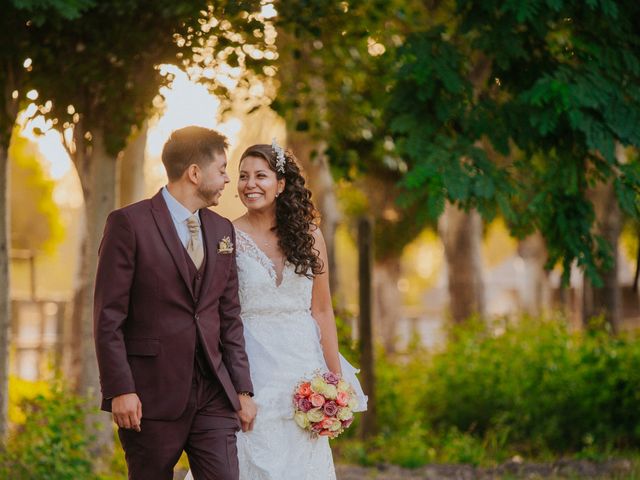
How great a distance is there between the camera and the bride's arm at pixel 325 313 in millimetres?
5418

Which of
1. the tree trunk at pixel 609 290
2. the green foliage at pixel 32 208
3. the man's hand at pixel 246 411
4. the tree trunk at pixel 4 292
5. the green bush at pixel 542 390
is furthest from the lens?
the green foliage at pixel 32 208

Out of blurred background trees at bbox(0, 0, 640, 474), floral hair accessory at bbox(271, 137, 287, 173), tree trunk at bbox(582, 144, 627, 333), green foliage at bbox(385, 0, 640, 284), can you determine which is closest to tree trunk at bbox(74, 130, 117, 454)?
blurred background trees at bbox(0, 0, 640, 474)

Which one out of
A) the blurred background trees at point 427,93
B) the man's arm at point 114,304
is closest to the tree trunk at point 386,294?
the blurred background trees at point 427,93

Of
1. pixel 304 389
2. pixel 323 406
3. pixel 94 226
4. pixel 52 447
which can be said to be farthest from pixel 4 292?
pixel 323 406

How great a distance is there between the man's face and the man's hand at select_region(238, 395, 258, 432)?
0.92 metres

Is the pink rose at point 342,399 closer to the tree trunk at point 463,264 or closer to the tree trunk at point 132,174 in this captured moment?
the tree trunk at point 132,174

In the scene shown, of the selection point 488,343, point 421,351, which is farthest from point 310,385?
point 421,351

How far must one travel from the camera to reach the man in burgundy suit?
14.0ft

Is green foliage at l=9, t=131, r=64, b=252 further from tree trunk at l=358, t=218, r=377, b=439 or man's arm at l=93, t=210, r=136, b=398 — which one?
man's arm at l=93, t=210, r=136, b=398

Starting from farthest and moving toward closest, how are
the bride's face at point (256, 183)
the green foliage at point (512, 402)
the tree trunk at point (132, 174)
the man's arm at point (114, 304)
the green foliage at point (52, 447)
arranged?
1. the green foliage at point (512, 402)
2. the tree trunk at point (132, 174)
3. the green foliage at point (52, 447)
4. the bride's face at point (256, 183)
5. the man's arm at point (114, 304)

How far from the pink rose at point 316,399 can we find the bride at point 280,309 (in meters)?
0.19

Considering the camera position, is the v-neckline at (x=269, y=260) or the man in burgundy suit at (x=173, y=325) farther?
the v-neckline at (x=269, y=260)

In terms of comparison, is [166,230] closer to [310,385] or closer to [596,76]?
[310,385]

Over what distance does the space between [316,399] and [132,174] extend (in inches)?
188
